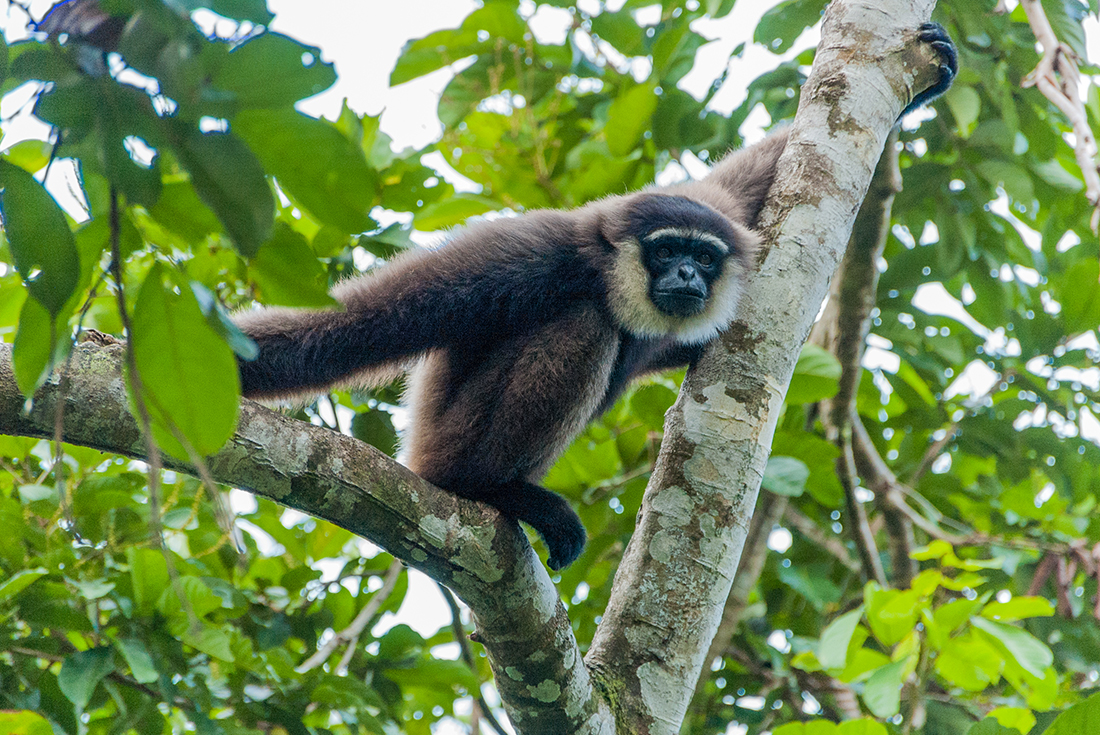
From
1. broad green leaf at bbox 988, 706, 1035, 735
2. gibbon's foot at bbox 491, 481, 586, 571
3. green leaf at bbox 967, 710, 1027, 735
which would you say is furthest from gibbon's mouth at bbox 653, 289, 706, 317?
broad green leaf at bbox 988, 706, 1035, 735

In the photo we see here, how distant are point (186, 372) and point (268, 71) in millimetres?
312

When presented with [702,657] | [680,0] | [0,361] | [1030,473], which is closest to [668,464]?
[702,657]

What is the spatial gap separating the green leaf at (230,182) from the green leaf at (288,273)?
146 millimetres

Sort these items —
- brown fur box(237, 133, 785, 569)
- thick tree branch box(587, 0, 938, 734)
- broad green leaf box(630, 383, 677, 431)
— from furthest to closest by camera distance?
broad green leaf box(630, 383, 677, 431), brown fur box(237, 133, 785, 569), thick tree branch box(587, 0, 938, 734)

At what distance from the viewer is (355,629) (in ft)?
12.0

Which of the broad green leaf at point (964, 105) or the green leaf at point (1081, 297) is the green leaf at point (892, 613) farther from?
the green leaf at point (1081, 297)

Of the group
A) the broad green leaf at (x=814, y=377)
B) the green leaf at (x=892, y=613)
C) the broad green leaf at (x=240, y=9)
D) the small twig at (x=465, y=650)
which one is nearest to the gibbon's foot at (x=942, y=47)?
the broad green leaf at (x=814, y=377)

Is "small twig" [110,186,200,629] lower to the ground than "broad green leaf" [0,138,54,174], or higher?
lower

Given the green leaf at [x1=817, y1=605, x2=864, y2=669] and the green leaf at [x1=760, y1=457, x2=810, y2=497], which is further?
the green leaf at [x1=760, y1=457, x2=810, y2=497]

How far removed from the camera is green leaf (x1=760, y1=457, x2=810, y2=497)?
3.73 meters

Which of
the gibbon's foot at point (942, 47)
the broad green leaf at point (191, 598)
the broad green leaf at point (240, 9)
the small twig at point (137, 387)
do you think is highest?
the gibbon's foot at point (942, 47)

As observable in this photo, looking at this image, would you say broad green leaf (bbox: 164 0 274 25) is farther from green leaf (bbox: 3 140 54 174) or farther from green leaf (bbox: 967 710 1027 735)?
green leaf (bbox: 967 710 1027 735)

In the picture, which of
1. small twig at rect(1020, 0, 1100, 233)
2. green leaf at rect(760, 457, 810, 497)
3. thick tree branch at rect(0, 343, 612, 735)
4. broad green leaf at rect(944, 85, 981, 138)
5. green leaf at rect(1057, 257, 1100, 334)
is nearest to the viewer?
thick tree branch at rect(0, 343, 612, 735)

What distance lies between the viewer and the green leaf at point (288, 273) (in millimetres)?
974
